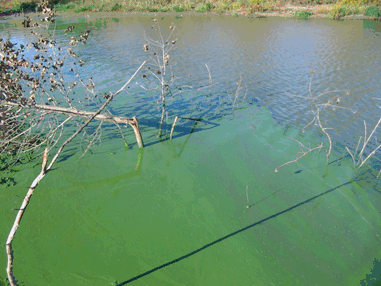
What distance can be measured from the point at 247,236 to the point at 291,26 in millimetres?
21334

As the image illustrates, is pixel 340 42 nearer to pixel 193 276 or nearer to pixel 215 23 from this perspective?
pixel 215 23

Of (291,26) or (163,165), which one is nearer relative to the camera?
(163,165)

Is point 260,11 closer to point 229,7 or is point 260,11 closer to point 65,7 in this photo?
point 229,7

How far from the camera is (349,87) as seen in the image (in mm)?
9977

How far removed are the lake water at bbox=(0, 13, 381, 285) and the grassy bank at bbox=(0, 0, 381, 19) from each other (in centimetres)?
1832

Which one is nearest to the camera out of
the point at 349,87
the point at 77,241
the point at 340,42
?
the point at 77,241

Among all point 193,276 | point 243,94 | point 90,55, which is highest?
point 90,55

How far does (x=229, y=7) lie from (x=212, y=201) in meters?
29.3

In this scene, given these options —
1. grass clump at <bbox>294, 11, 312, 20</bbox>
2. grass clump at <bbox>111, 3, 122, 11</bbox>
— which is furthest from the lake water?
grass clump at <bbox>111, 3, 122, 11</bbox>

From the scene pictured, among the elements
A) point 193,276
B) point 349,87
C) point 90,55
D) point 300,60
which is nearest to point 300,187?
point 193,276

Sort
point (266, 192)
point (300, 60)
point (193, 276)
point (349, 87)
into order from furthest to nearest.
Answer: point (300, 60)
point (349, 87)
point (266, 192)
point (193, 276)

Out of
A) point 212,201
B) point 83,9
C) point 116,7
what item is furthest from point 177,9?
point 212,201

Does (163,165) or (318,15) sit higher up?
(318,15)

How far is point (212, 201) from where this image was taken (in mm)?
5316
